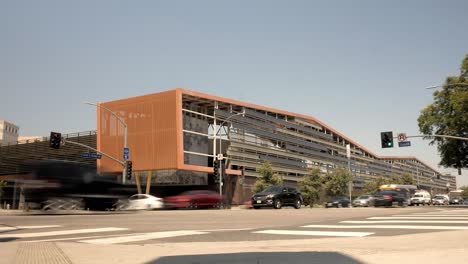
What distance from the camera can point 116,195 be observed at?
22.4 m

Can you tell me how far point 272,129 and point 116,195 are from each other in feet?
145

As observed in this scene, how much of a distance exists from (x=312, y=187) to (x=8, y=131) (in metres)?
130

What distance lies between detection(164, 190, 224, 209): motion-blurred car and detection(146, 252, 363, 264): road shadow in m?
25.2

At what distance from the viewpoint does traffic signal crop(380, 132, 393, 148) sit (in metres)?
31.4

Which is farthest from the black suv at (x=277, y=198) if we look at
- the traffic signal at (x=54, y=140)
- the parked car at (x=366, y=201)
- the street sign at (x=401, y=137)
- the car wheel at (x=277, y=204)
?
the traffic signal at (x=54, y=140)

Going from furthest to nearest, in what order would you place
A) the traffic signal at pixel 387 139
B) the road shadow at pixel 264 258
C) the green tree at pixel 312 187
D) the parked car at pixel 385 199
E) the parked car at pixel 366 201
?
the green tree at pixel 312 187 → the parked car at pixel 366 201 → the parked car at pixel 385 199 → the traffic signal at pixel 387 139 → the road shadow at pixel 264 258

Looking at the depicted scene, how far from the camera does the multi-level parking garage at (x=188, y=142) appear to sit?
5038cm

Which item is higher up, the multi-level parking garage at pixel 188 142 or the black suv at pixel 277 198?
the multi-level parking garage at pixel 188 142

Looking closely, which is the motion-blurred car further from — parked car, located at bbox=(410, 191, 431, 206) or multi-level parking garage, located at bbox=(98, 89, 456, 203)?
parked car, located at bbox=(410, 191, 431, 206)

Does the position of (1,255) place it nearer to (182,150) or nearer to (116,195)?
(116,195)

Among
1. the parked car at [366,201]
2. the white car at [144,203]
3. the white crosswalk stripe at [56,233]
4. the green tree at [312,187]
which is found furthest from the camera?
the green tree at [312,187]

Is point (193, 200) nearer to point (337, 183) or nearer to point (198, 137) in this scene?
point (198, 137)

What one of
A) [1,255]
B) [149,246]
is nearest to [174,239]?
[149,246]

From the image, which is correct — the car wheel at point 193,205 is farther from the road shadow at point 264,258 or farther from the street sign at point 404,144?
the road shadow at point 264,258
